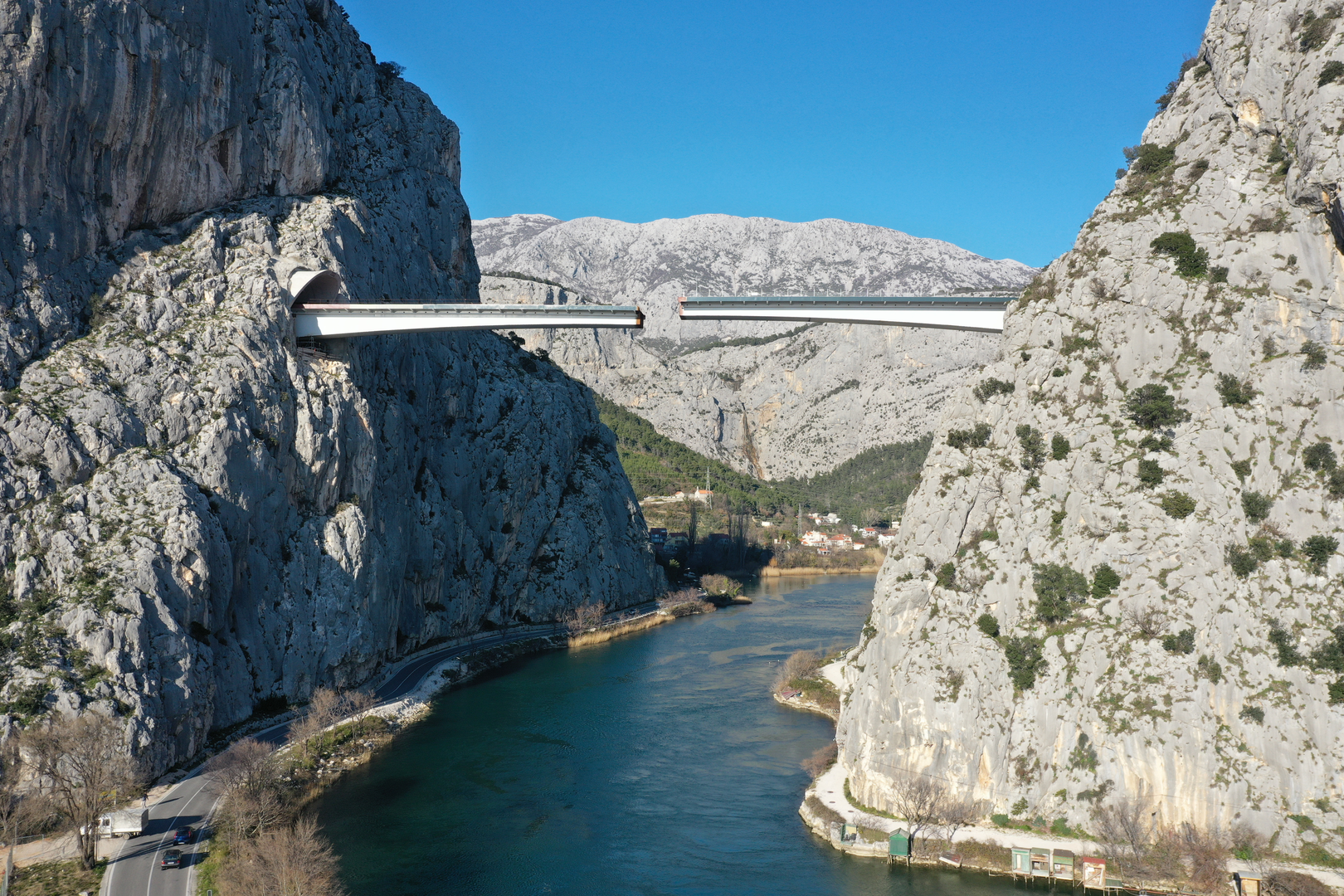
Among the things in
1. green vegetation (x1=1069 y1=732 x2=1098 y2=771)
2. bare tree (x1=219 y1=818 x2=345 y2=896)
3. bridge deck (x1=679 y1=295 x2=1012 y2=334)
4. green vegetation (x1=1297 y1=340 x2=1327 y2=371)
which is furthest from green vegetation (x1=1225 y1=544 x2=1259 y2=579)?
bare tree (x1=219 y1=818 x2=345 y2=896)

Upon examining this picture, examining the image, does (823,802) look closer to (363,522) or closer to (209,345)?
(363,522)

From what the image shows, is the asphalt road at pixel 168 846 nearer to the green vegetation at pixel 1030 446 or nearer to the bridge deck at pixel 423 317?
the bridge deck at pixel 423 317

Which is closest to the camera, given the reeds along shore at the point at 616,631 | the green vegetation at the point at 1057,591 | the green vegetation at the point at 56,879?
the green vegetation at the point at 56,879

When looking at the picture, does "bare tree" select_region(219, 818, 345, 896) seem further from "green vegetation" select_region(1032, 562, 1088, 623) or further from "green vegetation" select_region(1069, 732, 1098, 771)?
"green vegetation" select_region(1032, 562, 1088, 623)

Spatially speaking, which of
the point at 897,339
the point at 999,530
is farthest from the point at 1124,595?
the point at 897,339

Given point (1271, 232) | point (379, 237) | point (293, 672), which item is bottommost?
point (293, 672)

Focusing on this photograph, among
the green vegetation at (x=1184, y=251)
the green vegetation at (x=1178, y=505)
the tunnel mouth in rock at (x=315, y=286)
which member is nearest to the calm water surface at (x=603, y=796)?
the green vegetation at (x=1178, y=505)
